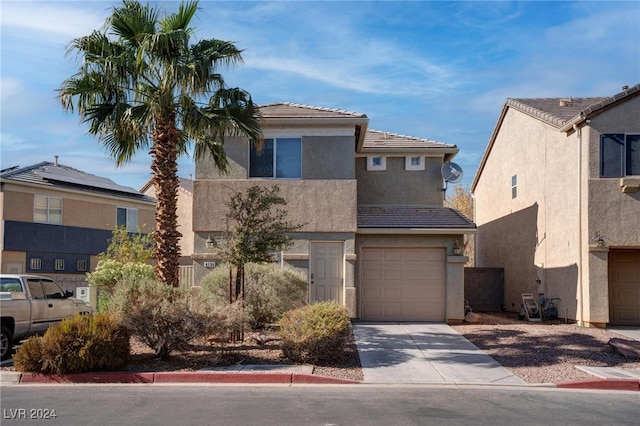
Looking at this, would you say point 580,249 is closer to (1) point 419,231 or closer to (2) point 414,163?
(1) point 419,231

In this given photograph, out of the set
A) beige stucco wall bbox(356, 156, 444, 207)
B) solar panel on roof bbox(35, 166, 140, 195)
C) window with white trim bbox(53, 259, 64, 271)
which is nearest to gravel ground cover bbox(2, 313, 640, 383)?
beige stucco wall bbox(356, 156, 444, 207)

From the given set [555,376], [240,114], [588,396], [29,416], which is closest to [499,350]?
[555,376]

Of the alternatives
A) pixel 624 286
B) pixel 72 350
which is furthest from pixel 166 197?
pixel 624 286

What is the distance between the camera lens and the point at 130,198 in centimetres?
3388

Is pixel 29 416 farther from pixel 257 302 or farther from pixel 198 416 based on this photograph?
pixel 257 302

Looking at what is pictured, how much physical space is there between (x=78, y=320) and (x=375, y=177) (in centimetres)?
1134

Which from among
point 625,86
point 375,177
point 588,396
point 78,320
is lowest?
point 588,396

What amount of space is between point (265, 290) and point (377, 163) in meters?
6.73

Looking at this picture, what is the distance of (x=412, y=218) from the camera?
18766 millimetres

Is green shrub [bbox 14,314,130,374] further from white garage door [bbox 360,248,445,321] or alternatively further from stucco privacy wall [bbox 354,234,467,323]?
white garage door [bbox 360,248,445,321]

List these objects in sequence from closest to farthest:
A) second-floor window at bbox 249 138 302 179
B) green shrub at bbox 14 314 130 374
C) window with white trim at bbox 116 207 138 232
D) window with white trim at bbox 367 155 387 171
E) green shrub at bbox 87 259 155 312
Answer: green shrub at bbox 14 314 130 374, second-floor window at bbox 249 138 302 179, green shrub at bbox 87 259 155 312, window with white trim at bbox 367 155 387 171, window with white trim at bbox 116 207 138 232

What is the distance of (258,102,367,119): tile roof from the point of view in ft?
59.8

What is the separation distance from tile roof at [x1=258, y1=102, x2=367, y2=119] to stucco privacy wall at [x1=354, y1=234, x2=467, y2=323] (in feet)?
11.7

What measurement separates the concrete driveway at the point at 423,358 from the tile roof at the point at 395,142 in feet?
20.3
